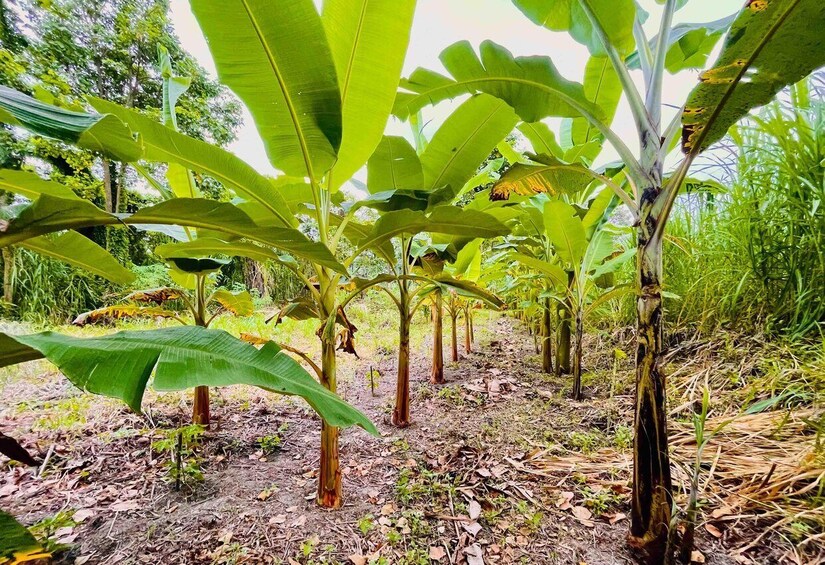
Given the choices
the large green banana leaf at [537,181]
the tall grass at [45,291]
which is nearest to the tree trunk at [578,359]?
the large green banana leaf at [537,181]

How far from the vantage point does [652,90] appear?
87 centimetres

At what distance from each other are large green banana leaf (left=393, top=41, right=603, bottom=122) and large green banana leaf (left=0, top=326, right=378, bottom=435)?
3.67ft

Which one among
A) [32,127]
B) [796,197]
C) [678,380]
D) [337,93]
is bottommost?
[678,380]

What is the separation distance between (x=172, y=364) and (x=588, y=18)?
1.50 meters

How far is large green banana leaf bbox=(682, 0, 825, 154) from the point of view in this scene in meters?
0.58

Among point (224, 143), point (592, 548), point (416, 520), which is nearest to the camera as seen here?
point (592, 548)

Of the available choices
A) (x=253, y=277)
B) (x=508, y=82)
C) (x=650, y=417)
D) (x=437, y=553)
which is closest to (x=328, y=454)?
(x=437, y=553)

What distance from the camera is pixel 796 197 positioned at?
1300 millimetres

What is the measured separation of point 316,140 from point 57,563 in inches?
51.7

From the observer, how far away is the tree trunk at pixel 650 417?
2.49 ft

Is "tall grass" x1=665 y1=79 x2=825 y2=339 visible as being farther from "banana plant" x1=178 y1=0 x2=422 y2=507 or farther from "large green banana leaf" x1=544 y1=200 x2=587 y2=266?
"banana plant" x1=178 y1=0 x2=422 y2=507

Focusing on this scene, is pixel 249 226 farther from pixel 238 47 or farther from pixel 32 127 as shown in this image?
pixel 238 47

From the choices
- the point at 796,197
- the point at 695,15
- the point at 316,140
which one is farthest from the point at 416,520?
the point at 695,15

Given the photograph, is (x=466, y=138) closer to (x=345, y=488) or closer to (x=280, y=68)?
(x=280, y=68)
